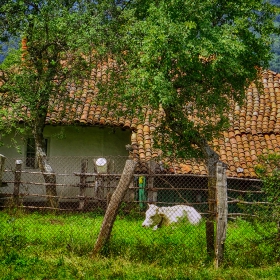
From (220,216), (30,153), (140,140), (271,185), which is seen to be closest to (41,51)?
(140,140)

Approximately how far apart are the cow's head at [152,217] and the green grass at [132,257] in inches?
57.4

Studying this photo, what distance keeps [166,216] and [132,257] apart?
3.59m

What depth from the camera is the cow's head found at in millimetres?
11084

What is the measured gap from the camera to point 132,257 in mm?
8039

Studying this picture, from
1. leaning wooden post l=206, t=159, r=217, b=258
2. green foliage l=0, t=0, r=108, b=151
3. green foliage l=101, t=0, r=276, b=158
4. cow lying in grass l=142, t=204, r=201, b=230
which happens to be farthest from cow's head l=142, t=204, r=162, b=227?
green foliage l=0, t=0, r=108, b=151

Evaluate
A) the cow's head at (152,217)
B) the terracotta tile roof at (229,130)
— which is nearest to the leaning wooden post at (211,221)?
the cow's head at (152,217)

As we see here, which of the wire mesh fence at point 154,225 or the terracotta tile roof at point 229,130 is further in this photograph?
the terracotta tile roof at point 229,130

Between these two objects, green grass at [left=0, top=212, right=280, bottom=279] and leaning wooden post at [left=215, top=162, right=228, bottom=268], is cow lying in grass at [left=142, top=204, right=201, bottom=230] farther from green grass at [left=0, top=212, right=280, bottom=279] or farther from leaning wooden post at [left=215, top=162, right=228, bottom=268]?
leaning wooden post at [left=215, top=162, right=228, bottom=268]

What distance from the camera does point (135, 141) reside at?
52.7 feet

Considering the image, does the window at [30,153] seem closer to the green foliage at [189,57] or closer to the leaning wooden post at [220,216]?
the green foliage at [189,57]

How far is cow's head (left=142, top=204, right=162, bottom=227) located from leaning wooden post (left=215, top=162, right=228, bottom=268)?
10.3 ft

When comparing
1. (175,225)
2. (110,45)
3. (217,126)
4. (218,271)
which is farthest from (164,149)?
(218,271)

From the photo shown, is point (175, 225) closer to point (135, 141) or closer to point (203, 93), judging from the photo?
point (203, 93)

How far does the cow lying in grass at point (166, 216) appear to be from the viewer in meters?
11.2
